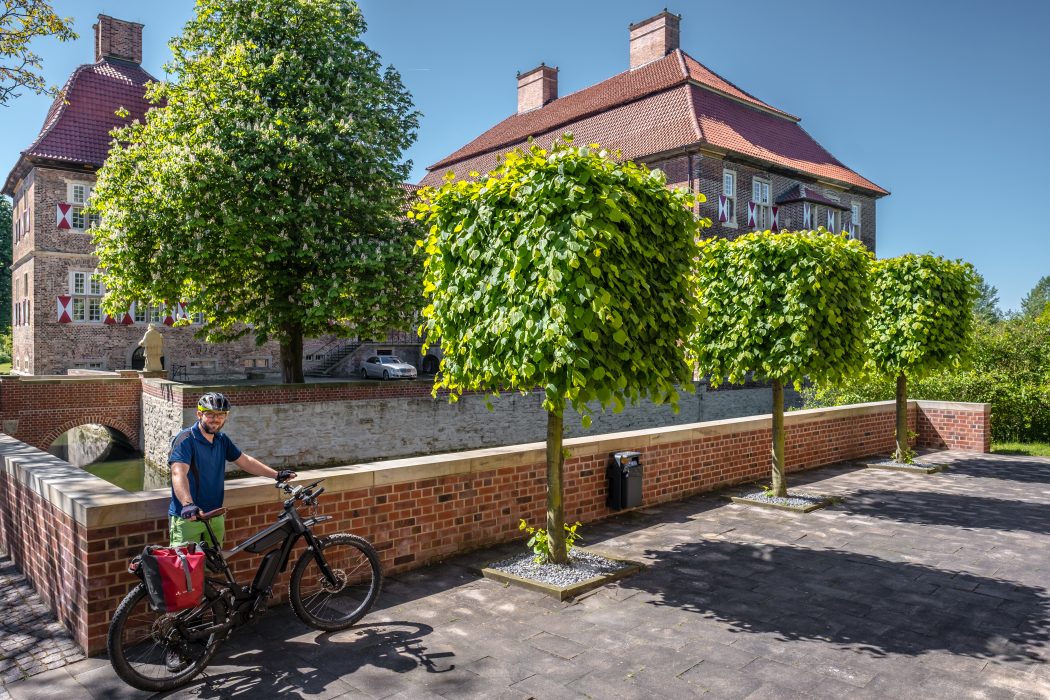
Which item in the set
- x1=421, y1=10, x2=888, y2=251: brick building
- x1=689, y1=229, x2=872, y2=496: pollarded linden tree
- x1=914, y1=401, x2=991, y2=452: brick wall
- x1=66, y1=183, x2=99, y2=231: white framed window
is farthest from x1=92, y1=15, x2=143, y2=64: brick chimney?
x1=914, y1=401, x2=991, y2=452: brick wall

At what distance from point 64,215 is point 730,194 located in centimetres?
2730

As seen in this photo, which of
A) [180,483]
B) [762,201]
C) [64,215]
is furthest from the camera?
[762,201]

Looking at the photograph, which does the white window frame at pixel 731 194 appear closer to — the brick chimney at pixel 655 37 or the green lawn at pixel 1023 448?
the brick chimney at pixel 655 37

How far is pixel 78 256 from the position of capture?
29625mm

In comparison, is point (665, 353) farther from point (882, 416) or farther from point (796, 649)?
point (882, 416)

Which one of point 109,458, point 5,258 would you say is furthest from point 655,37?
point 5,258

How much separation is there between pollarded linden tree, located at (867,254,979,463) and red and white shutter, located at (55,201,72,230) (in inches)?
1182

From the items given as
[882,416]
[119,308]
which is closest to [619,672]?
[882,416]

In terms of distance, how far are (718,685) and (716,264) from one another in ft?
22.8

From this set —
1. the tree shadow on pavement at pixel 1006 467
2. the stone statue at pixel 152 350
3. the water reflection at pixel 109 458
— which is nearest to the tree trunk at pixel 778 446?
the tree shadow on pavement at pixel 1006 467

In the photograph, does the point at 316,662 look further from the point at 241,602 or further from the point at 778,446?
the point at 778,446

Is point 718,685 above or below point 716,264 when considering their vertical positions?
below

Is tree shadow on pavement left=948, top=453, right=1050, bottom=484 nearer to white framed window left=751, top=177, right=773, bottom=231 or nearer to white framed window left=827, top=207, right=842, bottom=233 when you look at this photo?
white framed window left=751, top=177, right=773, bottom=231

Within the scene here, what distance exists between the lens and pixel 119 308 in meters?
18.8
